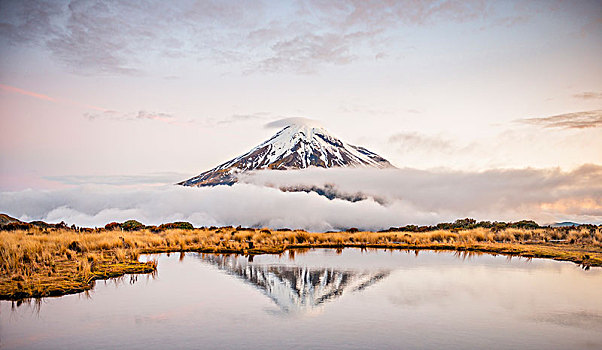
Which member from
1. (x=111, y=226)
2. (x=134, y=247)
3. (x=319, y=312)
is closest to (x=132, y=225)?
(x=111, y=226)

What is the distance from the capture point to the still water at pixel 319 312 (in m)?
8.73

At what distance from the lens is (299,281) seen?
15.4m

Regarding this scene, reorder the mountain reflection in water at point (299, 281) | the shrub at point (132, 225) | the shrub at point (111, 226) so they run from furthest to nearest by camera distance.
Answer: the shrub at point (132, 225)
the shrub at point (111, 226)
the mountain reflection in water at point (299, 281)

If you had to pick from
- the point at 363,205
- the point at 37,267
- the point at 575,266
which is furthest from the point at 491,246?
the point at 363,205

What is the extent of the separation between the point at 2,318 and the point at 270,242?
2047cm

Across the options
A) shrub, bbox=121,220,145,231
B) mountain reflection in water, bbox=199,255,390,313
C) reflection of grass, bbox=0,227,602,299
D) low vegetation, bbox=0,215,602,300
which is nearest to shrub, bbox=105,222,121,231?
shrub, bbox=121,220,145,231

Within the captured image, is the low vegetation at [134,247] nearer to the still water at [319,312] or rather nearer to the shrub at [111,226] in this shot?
the shrub at [111,226]

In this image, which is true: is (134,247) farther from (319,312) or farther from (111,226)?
(111,226)

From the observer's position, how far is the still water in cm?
873

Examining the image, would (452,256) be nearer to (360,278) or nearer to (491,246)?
(491,246)

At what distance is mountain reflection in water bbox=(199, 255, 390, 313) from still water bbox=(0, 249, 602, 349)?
4 cm

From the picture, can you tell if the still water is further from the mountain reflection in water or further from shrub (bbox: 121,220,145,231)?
shrub (bbox: 121,220,145,231)

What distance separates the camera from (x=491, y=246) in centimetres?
2798

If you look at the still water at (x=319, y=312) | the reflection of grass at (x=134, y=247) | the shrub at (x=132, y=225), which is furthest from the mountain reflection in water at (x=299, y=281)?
the shrub at (x=132, y=225)
